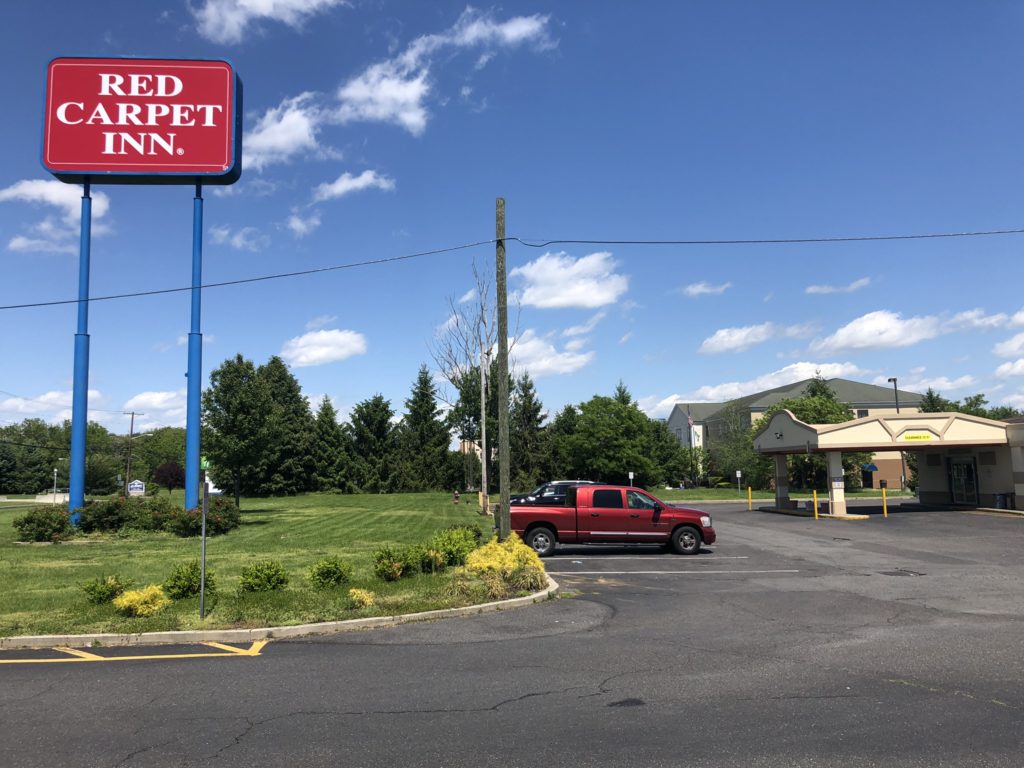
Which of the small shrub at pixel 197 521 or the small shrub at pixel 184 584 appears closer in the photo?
the small shrub at pixel 184 584

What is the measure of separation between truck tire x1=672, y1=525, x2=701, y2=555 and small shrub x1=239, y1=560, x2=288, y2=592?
1073cm

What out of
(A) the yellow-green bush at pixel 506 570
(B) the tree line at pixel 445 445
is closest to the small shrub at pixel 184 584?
(A) the yellow-green bush at pixel 506 570

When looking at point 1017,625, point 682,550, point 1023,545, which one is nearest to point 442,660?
point 1017,625

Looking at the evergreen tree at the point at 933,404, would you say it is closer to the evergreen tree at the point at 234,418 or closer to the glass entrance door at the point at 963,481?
the glass entrance door at the point at 963,481

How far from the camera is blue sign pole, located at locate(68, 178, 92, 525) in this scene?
77.9ft

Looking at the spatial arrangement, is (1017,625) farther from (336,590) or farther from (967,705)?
(336,590)

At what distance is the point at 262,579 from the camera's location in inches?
476

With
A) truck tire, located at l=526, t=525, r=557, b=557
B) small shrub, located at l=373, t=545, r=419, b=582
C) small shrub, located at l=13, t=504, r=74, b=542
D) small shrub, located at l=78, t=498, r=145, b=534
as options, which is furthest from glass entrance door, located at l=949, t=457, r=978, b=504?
small shrub, located at l=13, t=504, r=74, b=542

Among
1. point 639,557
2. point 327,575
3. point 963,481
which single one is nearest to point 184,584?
point 327,575

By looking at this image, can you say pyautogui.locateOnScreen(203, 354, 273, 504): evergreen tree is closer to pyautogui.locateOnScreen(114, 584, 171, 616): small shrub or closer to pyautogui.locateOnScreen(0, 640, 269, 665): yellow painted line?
pyautogui.locateOnScreen(114, 584, 171, 616): small shrub

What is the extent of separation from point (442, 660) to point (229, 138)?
2257cm

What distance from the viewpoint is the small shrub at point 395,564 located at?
522 inches

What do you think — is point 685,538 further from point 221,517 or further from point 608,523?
point 221,517

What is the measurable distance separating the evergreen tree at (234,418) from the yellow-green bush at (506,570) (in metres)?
21.9
